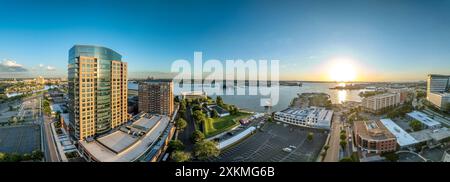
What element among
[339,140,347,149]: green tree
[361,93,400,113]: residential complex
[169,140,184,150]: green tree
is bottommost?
[169,140,184,150]: green tree

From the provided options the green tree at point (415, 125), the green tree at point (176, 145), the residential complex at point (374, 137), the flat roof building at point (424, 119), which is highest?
the flat roof building at point (424, 119)

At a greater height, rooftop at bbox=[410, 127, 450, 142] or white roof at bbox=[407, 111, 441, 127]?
white roof at bbox=[407, 111, 441, 127]

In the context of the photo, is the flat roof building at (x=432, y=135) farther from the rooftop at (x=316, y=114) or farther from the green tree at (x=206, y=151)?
the green tree at (x=206, y=151)

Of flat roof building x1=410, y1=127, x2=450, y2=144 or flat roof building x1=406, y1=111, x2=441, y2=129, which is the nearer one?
flat roof building x1=410, y1=127, x2=450, y2=144

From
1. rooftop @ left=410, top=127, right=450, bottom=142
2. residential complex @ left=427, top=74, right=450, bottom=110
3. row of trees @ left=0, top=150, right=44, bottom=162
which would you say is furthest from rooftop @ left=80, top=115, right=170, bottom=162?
residential complex @ left=427, top=74, right=450, bottom=110

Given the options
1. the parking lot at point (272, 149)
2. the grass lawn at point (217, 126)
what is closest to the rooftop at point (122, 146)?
the parking lot at point (272, 149)

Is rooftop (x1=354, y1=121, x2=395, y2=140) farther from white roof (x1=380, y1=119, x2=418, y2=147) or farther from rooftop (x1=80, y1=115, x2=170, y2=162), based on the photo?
rooftop (x1=80, y1=115, x2=170, y2=162)
